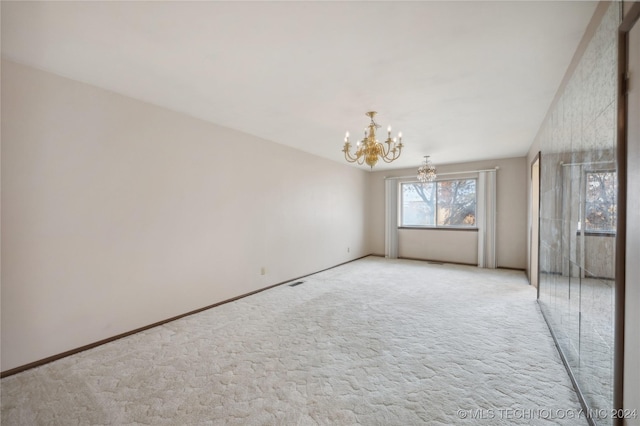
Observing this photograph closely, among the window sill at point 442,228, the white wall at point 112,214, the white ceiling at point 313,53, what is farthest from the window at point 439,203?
the white wall at point 112,214

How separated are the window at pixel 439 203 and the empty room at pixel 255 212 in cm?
274

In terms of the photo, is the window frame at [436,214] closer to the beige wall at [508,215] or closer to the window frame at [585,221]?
the beige wall at [508,215]

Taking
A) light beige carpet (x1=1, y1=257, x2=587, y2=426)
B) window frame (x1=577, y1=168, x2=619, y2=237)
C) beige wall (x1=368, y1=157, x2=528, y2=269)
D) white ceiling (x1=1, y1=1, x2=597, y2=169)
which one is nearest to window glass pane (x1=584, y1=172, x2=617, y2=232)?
window frame (x1=577, y1=168, x2=619, y2=237)

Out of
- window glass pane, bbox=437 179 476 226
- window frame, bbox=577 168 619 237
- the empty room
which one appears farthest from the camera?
window glass pane, bbox=437 179 476 226

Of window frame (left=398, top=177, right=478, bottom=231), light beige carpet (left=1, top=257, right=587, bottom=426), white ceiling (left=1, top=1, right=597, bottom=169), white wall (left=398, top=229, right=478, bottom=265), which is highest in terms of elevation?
white ceiling (left=1, top=1, right=597, bottom=169)

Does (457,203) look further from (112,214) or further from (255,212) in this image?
(112,214)

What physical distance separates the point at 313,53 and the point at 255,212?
268 centimetres

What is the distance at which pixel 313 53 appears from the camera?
6.71 ft

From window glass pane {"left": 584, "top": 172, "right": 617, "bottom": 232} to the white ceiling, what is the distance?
1054mm

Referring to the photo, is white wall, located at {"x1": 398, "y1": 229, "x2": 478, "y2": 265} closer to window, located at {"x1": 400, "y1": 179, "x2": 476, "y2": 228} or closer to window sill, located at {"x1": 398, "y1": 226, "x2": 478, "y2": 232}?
window sill, located at {"x1": 398, "y1": 226, "x2": 478, "y2": 232}

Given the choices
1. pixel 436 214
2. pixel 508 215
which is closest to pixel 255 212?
pixel 436 214

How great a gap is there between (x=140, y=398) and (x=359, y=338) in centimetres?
186

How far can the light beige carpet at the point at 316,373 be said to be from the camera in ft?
5.59

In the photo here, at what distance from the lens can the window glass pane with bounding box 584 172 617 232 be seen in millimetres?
1320
